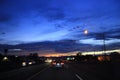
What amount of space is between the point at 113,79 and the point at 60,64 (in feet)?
85.7

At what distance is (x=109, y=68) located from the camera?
78.9 feet

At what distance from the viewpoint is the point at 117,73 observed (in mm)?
20750

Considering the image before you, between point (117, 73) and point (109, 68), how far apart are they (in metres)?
3.30

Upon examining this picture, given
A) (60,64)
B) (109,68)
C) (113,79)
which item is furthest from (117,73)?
(60,64)

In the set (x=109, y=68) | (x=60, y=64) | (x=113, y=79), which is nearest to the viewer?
(x=113, y=79)

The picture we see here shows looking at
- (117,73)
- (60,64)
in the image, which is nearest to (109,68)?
(117,73)

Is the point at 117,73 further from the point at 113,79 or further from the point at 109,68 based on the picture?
the point at 109,68

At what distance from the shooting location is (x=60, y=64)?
45.3 m

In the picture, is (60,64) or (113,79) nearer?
(113,79)

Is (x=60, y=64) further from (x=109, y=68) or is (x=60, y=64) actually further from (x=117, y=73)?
(x=117, y=73)

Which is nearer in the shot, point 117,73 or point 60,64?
point 117,73

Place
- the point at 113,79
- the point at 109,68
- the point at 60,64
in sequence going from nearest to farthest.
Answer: the point at 113,79, the point at 109,68, the point at 60,64

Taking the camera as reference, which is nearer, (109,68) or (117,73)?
(117,73)

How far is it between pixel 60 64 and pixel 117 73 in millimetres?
25087
